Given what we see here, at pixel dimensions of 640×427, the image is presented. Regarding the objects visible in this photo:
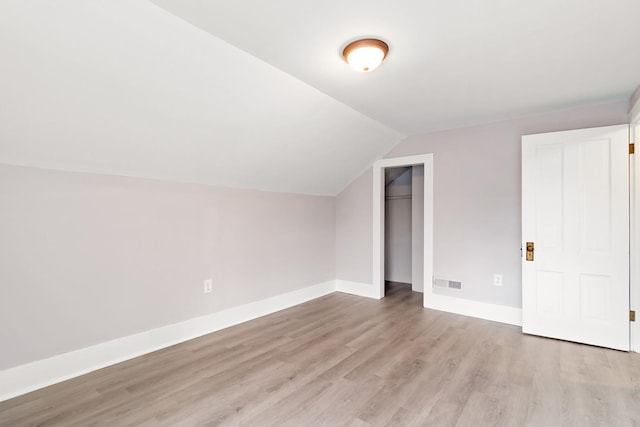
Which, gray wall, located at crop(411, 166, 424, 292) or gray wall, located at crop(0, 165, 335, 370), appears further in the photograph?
gray wall, located at crop(411, 166, 424, 292)

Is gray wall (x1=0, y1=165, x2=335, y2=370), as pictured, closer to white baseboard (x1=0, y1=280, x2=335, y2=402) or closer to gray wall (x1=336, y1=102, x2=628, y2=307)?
white baseboard (x1=0, y1=280, x2=335, y2=402)

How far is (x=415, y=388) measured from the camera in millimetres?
2176

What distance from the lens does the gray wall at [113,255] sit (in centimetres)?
210

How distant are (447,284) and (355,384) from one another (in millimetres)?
2184

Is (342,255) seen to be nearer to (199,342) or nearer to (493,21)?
(199,342)

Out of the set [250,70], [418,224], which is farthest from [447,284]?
[250,70]

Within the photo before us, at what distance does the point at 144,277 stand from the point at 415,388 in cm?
238

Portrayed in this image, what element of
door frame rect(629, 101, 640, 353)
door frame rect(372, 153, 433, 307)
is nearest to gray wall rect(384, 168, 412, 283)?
door frame rect(372, 153, 433, 307)

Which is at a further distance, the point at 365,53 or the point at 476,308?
the point at 476,308

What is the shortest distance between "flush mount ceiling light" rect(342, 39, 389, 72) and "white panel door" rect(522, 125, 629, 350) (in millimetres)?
2103

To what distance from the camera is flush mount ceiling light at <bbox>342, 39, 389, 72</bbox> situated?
198cm

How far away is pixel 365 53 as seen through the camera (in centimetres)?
204

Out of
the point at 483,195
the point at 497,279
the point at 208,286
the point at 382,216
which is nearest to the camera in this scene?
the point at 208,286

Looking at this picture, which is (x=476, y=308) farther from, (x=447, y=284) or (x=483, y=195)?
(x=483, y=195)
